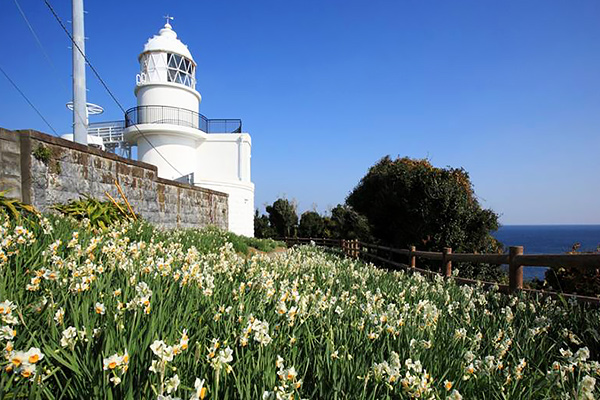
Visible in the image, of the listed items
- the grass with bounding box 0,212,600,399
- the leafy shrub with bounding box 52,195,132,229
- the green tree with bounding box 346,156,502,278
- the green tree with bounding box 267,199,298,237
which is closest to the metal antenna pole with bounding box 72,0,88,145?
the leafy shrub with bounding box 52,195,132,229

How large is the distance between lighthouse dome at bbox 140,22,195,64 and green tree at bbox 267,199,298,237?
48.7ft

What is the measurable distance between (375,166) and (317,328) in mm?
15578

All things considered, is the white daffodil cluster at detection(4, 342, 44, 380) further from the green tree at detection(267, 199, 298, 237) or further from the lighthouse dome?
the green tree at detection(267, 199, 298, 237)

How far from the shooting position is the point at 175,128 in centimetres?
2130

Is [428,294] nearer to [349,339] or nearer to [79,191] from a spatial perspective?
[349,339]

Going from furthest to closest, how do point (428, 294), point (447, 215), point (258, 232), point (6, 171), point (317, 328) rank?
point (258, 232)
point (447, 215)
point (6, 171)
point (428, 294)
point (317, 328)

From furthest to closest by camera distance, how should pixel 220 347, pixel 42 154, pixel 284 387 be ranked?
pixel 42 154, pixel 220 347, pixel 284 387

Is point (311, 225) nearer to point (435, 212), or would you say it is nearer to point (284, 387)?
point (435, 212)

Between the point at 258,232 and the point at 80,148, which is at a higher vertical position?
the point at 80,148

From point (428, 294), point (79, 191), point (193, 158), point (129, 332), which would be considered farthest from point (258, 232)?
point (129, 332)

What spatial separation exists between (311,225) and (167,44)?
18.6 m

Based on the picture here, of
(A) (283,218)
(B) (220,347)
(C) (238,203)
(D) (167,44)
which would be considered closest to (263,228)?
(A) (283,218)

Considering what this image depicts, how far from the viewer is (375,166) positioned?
680 inches

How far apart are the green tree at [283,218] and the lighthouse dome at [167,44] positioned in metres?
14.8
